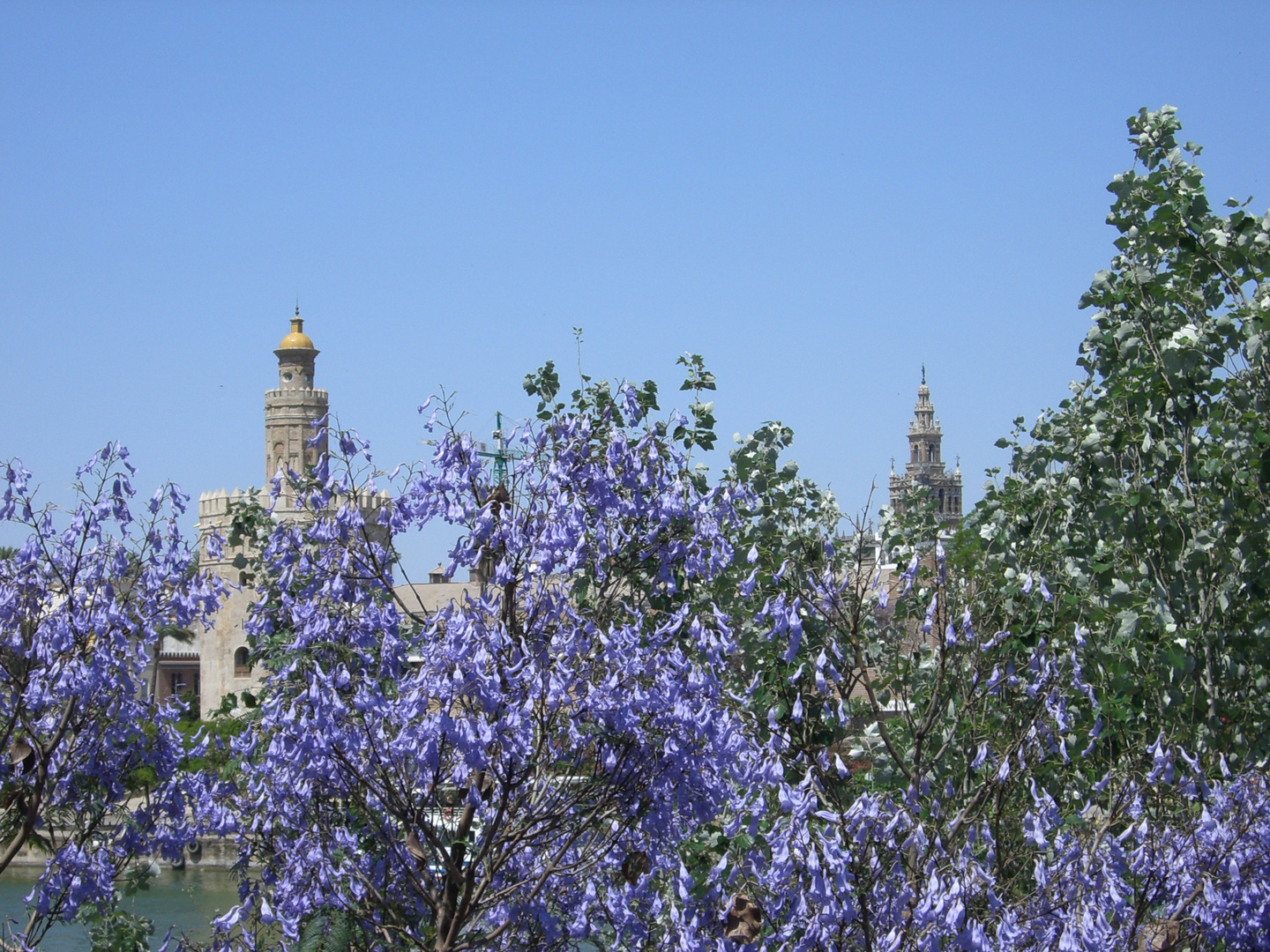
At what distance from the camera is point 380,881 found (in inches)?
280

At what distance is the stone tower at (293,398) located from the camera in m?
62.1

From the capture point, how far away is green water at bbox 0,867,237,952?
1137 inches

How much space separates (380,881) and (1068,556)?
3.67 meters

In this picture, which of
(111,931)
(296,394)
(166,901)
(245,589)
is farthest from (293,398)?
(111,931)

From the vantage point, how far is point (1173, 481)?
6887mm

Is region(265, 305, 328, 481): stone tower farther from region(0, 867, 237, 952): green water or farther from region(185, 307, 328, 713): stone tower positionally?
region(0, 867, 237, 952): green water

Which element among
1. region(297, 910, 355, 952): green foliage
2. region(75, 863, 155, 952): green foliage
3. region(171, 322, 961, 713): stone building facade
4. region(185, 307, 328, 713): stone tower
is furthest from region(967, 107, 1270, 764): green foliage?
region(185, 307, 328, 713): stone tower

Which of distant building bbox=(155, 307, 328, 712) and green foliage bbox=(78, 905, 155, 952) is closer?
green foliage bbox=(78, 905, 155, 952)

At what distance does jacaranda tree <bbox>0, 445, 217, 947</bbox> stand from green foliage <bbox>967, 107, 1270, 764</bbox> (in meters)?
4.61

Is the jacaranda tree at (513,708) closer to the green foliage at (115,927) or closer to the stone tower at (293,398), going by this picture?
the green foliage at (115,927)

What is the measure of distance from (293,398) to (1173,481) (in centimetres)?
5811

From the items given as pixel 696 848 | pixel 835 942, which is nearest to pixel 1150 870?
pixel 835 942

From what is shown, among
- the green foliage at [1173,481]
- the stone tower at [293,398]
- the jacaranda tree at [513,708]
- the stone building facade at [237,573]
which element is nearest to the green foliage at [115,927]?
the jacaranda tree at [513,708]

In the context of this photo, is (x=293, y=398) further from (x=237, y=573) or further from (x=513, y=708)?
(x=513, y=708)
